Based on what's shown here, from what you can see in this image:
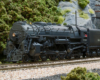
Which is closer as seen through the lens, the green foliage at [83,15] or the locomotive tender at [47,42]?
the locomotive tender at [47,42]

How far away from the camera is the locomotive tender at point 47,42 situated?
14.0 meters

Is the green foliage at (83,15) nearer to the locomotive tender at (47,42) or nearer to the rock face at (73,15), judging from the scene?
the rock face at (73,15)

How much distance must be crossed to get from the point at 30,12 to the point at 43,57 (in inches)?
538

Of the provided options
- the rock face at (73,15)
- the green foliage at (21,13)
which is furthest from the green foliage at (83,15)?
the green foliage at (21,13)

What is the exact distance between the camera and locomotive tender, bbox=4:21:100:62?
14.0 meters

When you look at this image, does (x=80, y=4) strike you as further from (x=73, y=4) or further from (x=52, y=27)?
(x=52, y=27)

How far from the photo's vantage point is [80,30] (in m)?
17.6

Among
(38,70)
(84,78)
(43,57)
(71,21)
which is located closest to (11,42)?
(43,57)

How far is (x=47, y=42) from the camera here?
1480 cm

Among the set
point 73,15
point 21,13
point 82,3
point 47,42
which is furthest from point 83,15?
point 47,42

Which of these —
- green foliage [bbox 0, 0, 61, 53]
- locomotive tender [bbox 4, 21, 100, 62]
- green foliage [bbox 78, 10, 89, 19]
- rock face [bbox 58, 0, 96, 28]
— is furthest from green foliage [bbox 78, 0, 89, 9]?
locomotive tender [bbox 4, 21, 100, 62]

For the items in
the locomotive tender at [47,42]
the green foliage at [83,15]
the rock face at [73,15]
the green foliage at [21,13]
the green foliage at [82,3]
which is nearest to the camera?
the locomotive tender at [47,42]

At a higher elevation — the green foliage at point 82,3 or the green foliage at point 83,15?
the green foliage at point 82,3

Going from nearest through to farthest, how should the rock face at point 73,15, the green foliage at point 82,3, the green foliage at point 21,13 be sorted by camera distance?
the green foliage at point 21,13, the rock face at point 73,15, the green foliage at point 82,3
